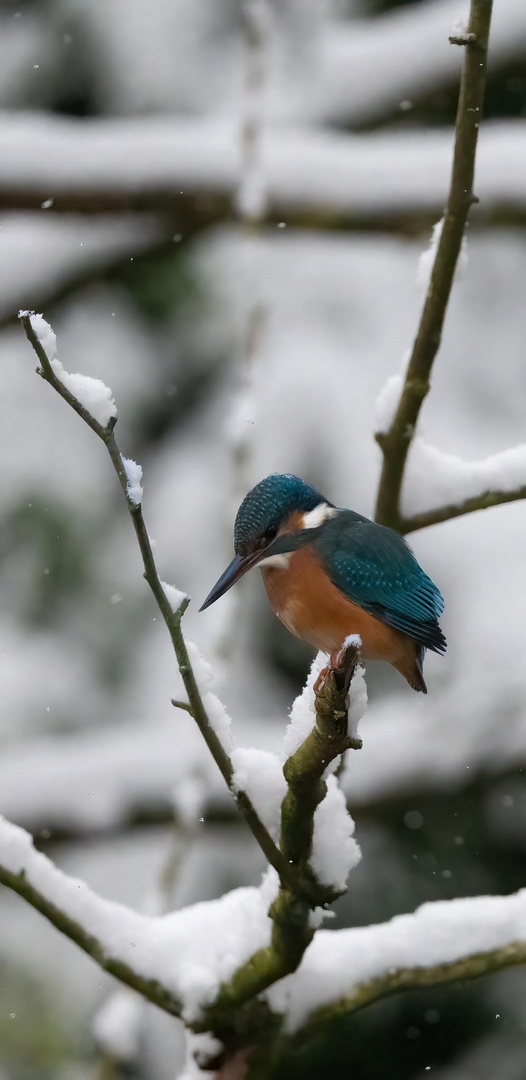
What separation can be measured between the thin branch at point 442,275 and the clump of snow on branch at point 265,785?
638mm

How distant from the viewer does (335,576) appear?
221 cm

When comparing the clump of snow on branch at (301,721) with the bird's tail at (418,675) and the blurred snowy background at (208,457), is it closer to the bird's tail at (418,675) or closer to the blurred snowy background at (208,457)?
the bird's tail at (418,675)

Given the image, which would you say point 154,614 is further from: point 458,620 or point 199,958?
point 199,958

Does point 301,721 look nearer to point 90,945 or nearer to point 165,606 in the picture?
point 165,606

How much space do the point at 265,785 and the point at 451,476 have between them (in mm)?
720

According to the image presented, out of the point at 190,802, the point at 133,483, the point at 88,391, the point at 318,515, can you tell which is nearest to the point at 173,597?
the point at 133,483

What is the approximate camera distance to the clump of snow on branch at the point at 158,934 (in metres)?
1.93

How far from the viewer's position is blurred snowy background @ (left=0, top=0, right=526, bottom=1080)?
14.1ft

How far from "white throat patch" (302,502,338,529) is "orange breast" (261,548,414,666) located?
0.09 metres

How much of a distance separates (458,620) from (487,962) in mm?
2791

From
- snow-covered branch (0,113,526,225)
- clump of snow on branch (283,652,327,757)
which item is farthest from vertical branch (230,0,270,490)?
snow-covered branch (0,113,526,225)

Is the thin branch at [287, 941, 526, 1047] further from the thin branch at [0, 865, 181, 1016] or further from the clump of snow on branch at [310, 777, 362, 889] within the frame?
the clump of snow on branch at [310, 777, 362, 889]

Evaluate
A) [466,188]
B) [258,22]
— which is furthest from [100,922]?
[258,22]

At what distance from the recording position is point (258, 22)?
130 inches
